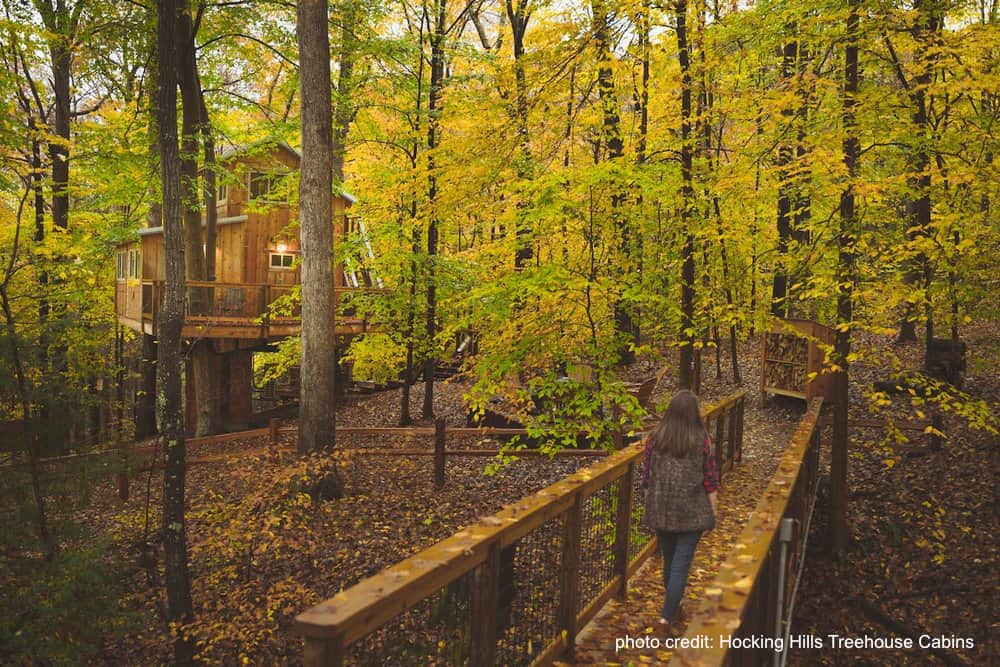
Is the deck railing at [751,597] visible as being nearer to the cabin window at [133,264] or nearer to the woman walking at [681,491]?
the woman walking at [681,491]

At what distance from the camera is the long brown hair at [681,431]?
4.59m

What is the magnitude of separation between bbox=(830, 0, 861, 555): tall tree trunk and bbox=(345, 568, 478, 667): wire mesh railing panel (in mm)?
5996

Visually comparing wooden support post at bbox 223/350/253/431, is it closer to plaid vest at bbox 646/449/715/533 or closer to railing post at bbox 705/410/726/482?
railing post at bbox 705/410/726/482

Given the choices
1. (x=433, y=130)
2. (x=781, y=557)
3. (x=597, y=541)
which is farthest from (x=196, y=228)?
(x=781, y=557)

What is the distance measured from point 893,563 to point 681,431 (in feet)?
22.1

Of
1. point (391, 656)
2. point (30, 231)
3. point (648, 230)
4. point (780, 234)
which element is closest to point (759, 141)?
point (648, 230)

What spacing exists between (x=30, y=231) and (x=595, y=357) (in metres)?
16.3

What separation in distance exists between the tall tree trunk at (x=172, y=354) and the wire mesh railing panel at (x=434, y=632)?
530cm

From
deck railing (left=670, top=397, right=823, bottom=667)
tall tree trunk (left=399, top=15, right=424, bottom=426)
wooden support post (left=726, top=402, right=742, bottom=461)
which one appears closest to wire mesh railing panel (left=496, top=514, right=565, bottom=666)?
deck railing (left=670, top=397, right=823, bottom=667)

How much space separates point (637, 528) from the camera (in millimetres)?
5961

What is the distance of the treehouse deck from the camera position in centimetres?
1557

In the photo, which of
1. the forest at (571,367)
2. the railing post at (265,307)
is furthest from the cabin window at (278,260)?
the forest at (571,367)

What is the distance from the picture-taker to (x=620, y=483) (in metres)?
5.18

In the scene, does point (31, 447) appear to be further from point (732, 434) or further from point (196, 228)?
point (196, 228)
